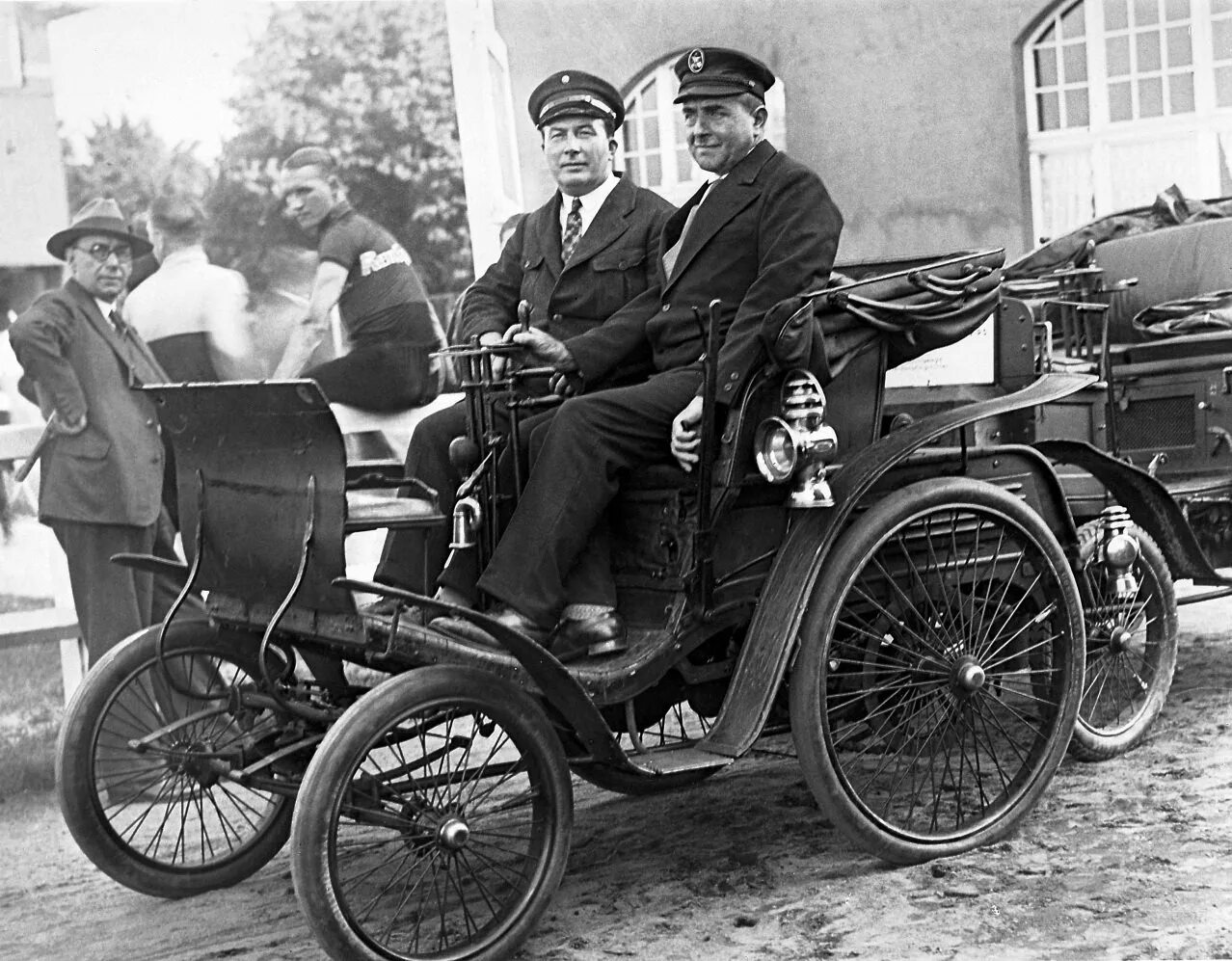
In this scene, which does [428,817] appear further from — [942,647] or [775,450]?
[942,647]

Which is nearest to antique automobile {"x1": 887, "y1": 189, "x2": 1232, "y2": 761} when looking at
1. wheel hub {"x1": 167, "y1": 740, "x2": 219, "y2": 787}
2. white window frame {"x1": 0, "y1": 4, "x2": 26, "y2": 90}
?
wheel hub {"x1": 167, "y1": 740, "x2": 219, "y2": 787}

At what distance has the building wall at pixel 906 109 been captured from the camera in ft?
28.2

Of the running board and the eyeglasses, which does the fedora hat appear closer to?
the eyeglasses

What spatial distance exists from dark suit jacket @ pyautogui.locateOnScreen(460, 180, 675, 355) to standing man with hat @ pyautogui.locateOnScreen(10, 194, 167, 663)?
1.86 meters

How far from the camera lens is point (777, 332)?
3.95m

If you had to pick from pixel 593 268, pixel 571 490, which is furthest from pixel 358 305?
pixel 571 490

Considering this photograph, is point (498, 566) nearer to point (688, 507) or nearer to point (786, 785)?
point (688, 507)

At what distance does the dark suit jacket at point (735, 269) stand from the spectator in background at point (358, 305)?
7.33 feet

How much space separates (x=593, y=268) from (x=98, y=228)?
235 centimetres

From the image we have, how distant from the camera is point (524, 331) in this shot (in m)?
4.42

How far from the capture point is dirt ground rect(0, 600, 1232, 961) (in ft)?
12.0

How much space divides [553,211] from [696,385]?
983mm

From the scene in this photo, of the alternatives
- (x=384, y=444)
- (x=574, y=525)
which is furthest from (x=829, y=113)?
(x=574, y=525)

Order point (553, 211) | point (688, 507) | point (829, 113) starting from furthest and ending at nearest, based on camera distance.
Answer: point (829, 113)
point (553, 211)
point (688, 507)
